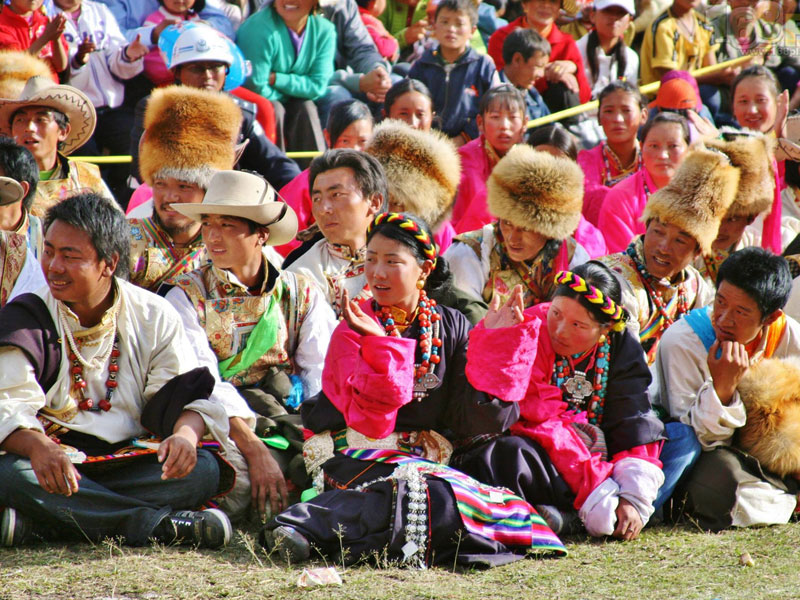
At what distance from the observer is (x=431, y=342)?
4023 mm

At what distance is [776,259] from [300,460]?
2184 millimetres

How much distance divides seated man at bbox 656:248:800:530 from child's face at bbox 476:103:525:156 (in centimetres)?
260

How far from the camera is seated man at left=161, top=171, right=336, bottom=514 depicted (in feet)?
14.7

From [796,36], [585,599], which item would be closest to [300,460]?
[585,599]

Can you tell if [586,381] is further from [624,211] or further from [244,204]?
[624,211]

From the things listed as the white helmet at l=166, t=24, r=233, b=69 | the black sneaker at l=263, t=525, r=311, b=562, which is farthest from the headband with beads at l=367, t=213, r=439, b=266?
the white helmet at l=166, t=24, r=233, b=69

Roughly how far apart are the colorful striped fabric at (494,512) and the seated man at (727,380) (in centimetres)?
76

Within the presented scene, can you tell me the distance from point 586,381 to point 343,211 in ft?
5.37

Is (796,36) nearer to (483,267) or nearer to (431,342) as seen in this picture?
(483,267)

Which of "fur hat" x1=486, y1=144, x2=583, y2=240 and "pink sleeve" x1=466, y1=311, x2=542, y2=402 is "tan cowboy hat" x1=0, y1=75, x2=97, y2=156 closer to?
"fur hat" x1=486, y1=144, x2=583, y2=240

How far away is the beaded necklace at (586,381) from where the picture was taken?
13.8ft

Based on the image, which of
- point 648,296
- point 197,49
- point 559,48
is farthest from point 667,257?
point 559,48

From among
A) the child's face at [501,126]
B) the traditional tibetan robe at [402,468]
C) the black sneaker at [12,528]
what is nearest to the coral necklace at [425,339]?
the traditional tibetan robe at [402,468]

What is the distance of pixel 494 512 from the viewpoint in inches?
147
